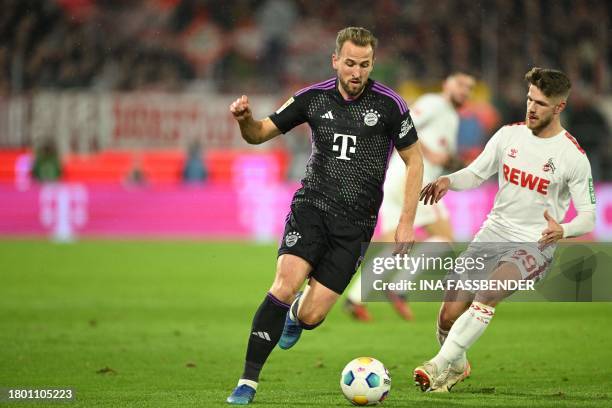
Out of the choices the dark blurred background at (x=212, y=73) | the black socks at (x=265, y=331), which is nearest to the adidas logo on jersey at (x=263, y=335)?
the black socks at (x=265, y=331)

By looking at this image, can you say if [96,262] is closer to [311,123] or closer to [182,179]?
[182,179]

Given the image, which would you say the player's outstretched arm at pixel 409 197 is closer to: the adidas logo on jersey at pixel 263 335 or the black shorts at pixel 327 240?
the black shorts at pixel 327 240

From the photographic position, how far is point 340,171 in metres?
6.86

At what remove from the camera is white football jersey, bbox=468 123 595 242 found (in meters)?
6.93

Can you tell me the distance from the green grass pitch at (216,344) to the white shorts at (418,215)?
3.37 ft

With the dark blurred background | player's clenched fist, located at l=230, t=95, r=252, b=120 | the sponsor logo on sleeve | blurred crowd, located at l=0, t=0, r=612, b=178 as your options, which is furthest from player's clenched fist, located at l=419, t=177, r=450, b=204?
blurred crowd, located at l=0, t=0, r=612, b=178

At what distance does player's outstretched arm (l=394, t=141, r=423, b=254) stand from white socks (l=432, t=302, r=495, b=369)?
67 cm

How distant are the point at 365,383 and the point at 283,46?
18.3 metres

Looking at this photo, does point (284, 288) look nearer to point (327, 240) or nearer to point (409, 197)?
point (327, 240)

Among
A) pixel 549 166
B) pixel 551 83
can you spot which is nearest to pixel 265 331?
pixel 549 166

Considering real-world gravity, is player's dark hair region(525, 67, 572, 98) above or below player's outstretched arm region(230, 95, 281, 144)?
above

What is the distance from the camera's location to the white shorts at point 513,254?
6922mm

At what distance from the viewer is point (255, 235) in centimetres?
1998

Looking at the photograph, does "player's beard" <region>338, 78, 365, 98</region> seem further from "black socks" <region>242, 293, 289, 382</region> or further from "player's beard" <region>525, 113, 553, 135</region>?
"black socks" <region>242, 293, 289, 382</region>
